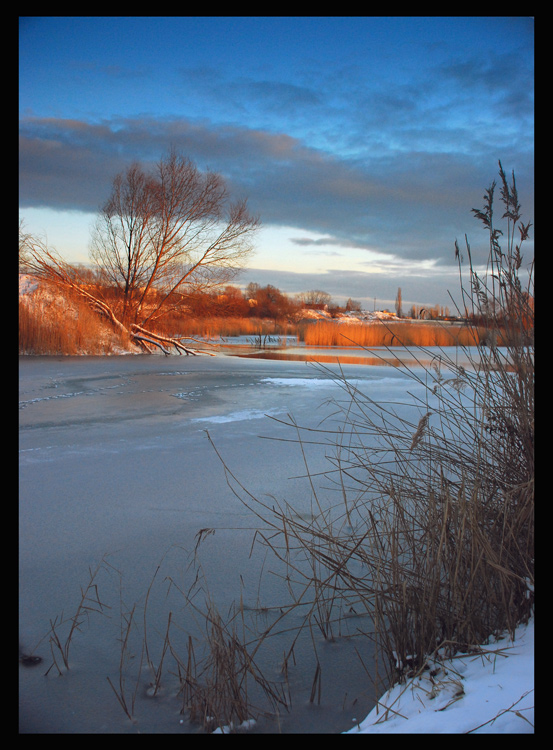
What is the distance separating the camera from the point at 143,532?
1.84 m

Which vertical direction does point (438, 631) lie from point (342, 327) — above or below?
below

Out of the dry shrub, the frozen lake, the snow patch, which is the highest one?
the dry shrub

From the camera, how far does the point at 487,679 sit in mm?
986

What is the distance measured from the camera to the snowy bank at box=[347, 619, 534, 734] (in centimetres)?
86

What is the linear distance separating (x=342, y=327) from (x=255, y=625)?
13366mm

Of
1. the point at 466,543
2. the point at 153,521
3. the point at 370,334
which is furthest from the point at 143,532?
the point at 370,334

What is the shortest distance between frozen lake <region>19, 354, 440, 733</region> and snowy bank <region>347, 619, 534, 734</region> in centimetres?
11

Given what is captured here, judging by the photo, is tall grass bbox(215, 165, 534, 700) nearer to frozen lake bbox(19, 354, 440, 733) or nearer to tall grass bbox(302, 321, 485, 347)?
frozen lake bbox(19, 354, 440, 733)

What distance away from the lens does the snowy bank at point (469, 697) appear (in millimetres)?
863

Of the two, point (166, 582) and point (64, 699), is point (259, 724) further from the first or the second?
point (166, 582)

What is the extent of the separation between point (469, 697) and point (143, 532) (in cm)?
126

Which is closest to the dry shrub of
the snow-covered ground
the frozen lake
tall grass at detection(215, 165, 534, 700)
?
the snow-covered ground
